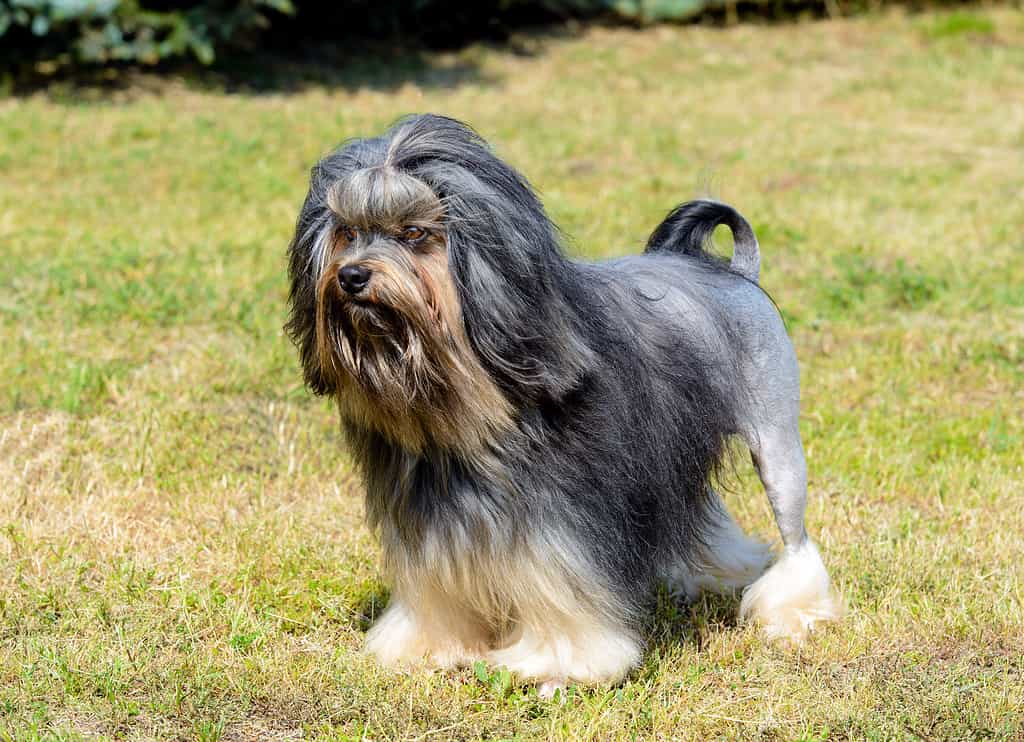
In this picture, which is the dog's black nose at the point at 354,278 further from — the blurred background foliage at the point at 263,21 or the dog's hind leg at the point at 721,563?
the blurred background foliage at the point at 263,21

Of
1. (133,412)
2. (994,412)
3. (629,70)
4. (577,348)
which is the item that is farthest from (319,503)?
(629,70)

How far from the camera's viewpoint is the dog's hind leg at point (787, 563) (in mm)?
4312

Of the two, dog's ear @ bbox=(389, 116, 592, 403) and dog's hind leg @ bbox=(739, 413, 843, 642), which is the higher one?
dog's ear @ bbox=(389, 116, 592, 403)

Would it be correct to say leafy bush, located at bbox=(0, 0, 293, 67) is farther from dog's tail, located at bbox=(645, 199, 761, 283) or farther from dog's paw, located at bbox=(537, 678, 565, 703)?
dog's paw, located at bbox=(537, 678, 565, 703)

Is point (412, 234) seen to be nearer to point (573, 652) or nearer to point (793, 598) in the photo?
point (573, 652)

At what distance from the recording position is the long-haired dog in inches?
128

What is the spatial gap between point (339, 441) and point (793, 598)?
2196mm

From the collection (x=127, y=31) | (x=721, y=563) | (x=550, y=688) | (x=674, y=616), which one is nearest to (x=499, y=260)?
(x=550, y=688)

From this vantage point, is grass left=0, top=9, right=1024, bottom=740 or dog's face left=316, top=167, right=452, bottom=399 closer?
dog's face left=316, top=167, right=452, bottom=399

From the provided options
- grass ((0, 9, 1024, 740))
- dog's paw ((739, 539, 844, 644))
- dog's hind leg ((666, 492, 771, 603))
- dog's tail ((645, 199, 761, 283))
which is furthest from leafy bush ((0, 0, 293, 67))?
dog's paw ((739, 539, 844, 644))

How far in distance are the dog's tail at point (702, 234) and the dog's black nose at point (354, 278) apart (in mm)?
1591

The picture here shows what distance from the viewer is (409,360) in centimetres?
329

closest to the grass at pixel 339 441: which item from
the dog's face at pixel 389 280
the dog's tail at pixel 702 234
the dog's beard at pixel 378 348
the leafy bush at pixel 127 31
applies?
the leafy bush at pixel 127 31

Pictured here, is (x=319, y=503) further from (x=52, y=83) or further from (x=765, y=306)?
(x=52, y=83)
